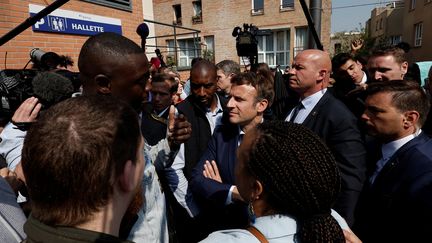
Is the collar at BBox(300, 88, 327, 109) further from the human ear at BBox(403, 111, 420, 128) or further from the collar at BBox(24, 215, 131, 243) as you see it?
the collar at BBox(24, 215, 131, 243)

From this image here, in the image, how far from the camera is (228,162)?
2154 millimetres

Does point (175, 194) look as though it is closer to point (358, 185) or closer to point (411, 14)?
point (358, 185)

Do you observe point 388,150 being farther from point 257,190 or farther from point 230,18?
point 230,18

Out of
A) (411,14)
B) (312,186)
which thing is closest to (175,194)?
(312,186)

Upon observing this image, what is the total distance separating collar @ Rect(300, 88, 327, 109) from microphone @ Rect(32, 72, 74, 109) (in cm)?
184

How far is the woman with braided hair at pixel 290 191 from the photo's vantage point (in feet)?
3.24

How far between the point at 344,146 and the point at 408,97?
528mm

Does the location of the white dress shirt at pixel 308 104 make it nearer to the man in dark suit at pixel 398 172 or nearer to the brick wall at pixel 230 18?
the man in dark suit at pixel 398 172

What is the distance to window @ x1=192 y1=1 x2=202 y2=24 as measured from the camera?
2273cm

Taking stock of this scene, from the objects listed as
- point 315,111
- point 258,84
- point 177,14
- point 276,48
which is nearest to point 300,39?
point 276,48

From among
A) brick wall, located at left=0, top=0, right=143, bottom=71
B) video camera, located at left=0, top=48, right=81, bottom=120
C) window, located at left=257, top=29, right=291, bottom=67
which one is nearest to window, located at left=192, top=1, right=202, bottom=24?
window, located at left=257, top=29, right=291, bottom=67

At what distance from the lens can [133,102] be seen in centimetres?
150

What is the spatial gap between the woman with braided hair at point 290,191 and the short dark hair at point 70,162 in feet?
1.29

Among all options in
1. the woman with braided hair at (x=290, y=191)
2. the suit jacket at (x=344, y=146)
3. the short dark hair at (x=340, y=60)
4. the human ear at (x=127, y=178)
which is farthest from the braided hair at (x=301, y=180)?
the short dark hair at (x=340, y=60)
